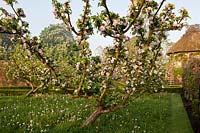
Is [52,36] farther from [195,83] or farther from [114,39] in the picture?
[114,39]

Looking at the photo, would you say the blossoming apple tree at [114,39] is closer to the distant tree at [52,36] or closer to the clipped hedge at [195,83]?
the clipped hedge at [195,83]

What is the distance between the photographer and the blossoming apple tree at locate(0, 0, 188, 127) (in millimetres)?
7734

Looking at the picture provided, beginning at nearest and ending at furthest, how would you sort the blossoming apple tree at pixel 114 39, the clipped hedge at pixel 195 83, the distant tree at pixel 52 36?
the blossoming apple tree at pixel 114 39, the clipped hedge at pixel 195 83, the distant tree at pixel 52 36

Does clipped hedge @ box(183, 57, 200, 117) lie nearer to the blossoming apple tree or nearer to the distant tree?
the blossoming apple tree

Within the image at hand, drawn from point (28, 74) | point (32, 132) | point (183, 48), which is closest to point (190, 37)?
point (183, 48)

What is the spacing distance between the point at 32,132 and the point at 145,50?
3.50 meters

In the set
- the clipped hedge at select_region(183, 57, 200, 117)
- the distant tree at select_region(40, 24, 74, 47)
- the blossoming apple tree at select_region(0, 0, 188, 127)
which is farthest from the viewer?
the distant tree at select_region(40, 24, 74, 47)

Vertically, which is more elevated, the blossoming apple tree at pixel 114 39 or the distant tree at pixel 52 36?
the distant tree at pixel 52 36

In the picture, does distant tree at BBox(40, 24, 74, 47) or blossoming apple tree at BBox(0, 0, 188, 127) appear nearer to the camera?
blossoming apple tree at BBox(0, 0, 188, 127)

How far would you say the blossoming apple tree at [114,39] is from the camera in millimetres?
7734

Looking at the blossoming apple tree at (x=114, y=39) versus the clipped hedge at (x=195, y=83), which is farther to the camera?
the clipped hedge at (x=195, y=83)

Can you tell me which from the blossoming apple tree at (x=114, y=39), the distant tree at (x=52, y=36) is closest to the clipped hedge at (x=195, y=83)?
the blossoming apple tree at (x=114, y=39)

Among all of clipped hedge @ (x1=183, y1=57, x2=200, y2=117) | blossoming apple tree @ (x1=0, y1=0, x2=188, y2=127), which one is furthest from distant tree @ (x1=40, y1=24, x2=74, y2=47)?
blossoming apple tree @ (x1=0, y1=0, x2=188, y2=127)

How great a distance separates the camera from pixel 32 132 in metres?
8.46
